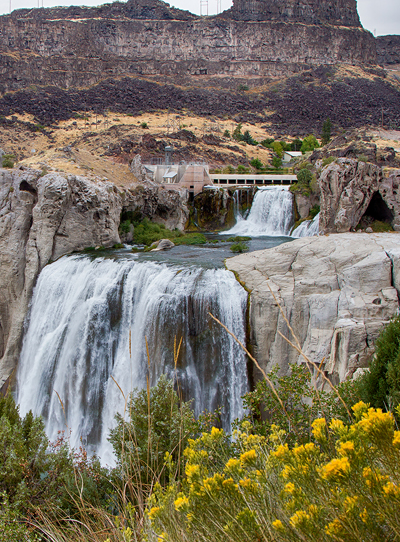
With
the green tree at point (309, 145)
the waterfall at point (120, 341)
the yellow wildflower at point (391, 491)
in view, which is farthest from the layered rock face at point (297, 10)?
the yellow wildflower at point (391, 491)

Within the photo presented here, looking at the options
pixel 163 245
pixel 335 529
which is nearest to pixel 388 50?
pixel 163 245

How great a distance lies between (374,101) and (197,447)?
9222 cm

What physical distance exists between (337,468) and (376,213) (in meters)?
22.4

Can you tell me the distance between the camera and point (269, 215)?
93.4ft

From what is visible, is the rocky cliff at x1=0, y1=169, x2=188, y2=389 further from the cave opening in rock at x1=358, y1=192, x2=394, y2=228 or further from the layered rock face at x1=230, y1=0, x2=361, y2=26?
the layered rock face at x1=230, y1=0, x2=361, y2=26

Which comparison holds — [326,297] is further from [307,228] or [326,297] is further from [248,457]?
[307,228]

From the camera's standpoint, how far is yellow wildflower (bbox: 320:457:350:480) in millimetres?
1794

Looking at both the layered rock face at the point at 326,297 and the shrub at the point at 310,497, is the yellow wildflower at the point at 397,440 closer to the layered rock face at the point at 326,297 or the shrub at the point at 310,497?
the shrub at the point at 310,497

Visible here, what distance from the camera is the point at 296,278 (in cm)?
1279

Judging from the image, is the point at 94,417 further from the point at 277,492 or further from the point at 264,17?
the point at 264,17

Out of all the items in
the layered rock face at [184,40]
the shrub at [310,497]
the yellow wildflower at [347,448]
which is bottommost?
the shrub at [310,497]

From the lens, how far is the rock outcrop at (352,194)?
20062 mm

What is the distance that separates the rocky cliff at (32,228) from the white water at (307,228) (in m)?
12.1

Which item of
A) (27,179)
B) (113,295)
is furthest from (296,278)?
(27,179)
